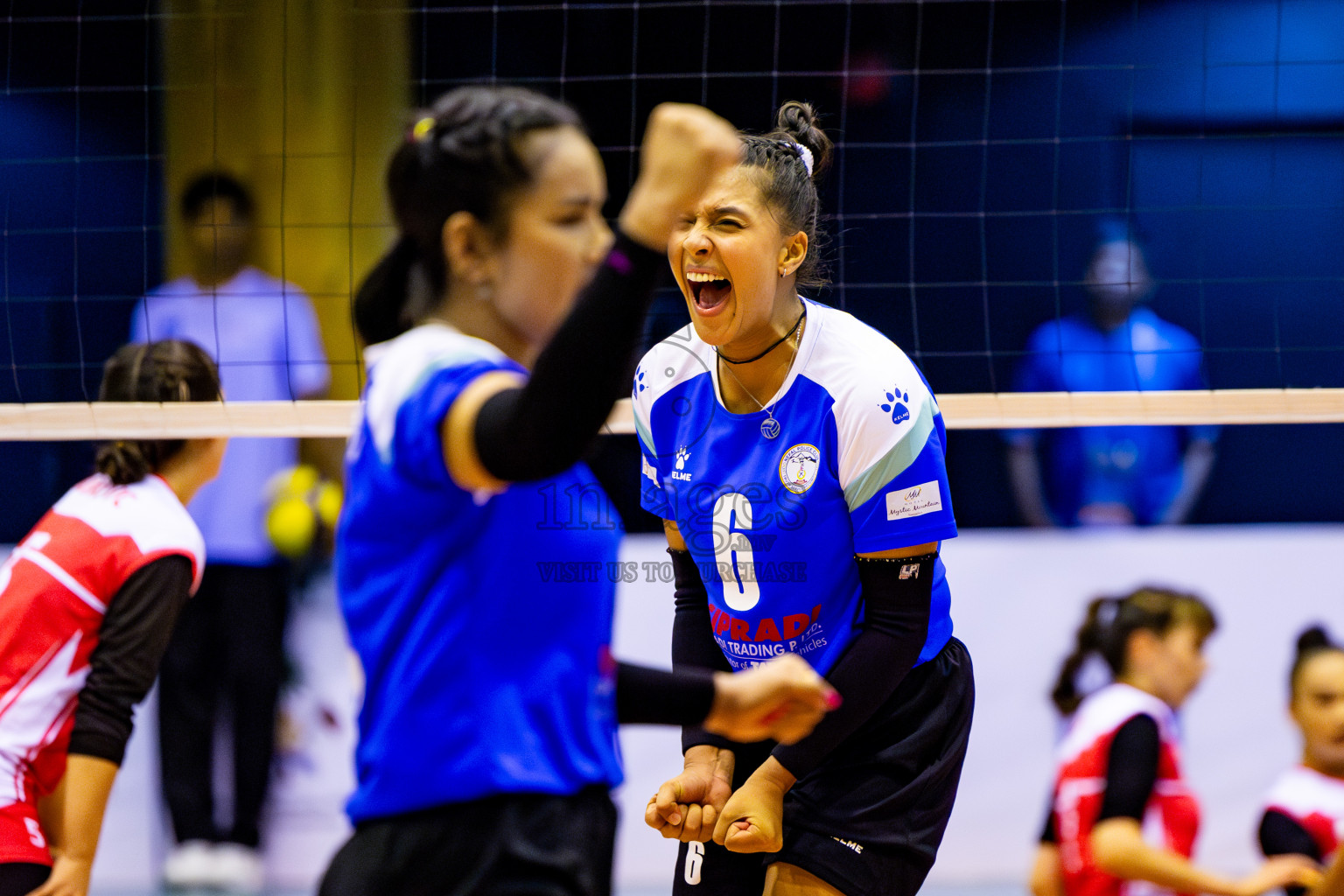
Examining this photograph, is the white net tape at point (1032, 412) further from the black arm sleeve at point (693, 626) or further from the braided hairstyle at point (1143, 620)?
the black arm sleeve at point (693, 626)

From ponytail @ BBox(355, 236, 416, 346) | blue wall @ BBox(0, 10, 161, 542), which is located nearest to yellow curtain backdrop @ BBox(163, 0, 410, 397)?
blue wall @ BBox(0, 10, 161, 542)

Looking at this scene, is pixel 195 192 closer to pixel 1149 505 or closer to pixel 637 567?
pixel 637 567

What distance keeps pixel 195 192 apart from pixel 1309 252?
424 centimetres

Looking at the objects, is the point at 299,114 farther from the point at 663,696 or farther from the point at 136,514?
the point at 663,696

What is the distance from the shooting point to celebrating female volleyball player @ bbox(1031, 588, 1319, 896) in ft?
9.52

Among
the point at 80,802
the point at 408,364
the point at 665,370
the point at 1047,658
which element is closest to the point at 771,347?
the point at 665,370

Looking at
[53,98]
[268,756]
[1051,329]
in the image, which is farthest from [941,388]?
[53,98]

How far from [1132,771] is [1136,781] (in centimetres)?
2

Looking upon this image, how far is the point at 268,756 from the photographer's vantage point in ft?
14.3

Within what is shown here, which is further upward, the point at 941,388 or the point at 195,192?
the point at 195,192

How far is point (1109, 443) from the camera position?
494cm

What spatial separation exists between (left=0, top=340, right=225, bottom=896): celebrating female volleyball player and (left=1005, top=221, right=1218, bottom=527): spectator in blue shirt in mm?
3295

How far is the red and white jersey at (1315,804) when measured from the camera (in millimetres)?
3008

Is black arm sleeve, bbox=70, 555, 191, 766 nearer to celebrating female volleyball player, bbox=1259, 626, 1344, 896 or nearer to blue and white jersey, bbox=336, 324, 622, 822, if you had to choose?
blue and white jersey, bbox=336, 324, 622, 822
